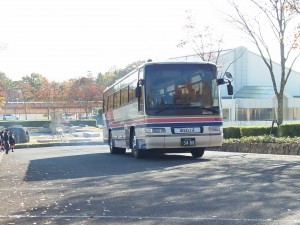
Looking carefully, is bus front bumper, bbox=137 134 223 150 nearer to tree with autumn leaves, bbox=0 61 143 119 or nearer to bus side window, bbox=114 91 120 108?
bus side window, bbox=114 91 120 108

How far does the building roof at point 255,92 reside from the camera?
187ft

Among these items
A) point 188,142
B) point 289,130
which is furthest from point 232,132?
point 188,142

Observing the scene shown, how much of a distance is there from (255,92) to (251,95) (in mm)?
1115

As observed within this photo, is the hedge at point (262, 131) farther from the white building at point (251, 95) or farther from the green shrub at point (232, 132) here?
the white building at point (251, 95)

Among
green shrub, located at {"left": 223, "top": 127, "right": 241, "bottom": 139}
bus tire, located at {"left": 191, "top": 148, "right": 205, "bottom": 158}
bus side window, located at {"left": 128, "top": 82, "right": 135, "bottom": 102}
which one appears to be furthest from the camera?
green shrub, located at {"left": 223, "top": 127, "right": 241, "bottom": 139}

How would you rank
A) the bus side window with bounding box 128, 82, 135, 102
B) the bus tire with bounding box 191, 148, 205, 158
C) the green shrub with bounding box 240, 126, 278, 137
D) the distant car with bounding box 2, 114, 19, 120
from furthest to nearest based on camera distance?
the distant car with bounding box 2, 114, 19, 120 → the green shrub with bounding box 240, 126, 278, 137 → the bus side window with bounding box 128, 82, 135, 102 → the bus tire with bounding box 191, 148, 205, 158

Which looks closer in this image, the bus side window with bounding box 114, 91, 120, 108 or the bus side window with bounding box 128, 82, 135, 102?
the bus side window with bounding box 128, 82, 135, 102

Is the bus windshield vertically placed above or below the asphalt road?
above

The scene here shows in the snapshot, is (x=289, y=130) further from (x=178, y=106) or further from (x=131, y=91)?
(x=178, y=106)

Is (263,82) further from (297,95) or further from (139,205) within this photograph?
(139,205)

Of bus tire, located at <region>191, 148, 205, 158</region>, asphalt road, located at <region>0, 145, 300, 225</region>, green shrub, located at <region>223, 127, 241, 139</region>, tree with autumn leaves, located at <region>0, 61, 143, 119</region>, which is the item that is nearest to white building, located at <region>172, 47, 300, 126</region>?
green shrub, located at <region>223, 127, 241, 139</region>

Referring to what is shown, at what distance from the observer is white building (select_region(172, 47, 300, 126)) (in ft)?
177

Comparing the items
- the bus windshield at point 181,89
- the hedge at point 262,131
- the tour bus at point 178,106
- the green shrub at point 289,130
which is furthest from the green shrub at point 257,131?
the bus windshield at point 181,89

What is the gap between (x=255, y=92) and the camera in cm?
5819
